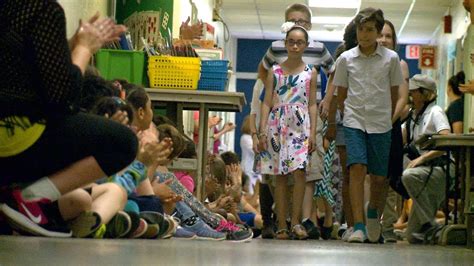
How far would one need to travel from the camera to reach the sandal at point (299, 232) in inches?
241

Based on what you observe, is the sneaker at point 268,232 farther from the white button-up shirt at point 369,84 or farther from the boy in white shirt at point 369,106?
the white button-up shirt at point 369,84

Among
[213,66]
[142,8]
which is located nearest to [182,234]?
[213,66]

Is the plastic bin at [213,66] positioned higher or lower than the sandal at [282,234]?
higher

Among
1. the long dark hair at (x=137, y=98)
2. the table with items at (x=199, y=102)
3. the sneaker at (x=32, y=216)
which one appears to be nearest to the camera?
the sneaker at (x=32, y=216)

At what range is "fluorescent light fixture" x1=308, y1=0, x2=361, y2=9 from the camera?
593 inches

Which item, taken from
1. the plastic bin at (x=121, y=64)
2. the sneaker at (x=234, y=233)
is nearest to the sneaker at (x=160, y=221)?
the sneaker at (x=234, y=233)

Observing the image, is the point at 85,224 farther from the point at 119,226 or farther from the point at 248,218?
the point at 248,218

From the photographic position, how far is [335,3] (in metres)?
15.2

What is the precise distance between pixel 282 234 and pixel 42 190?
271 cm

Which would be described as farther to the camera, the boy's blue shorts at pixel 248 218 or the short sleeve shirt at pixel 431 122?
the boy's blue shorts at pixel 248 218

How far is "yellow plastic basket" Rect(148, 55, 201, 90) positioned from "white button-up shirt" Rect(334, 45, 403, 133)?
815 mm

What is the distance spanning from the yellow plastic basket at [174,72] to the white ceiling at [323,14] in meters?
8.83

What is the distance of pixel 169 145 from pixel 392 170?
2.13m

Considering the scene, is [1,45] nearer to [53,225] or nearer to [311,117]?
[53,225]
